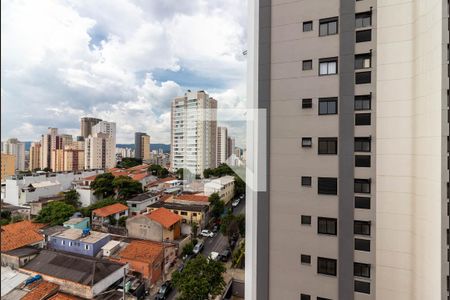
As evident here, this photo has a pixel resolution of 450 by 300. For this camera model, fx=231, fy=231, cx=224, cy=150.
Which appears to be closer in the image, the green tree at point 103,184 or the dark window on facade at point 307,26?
the dark window on facade at point 307,26

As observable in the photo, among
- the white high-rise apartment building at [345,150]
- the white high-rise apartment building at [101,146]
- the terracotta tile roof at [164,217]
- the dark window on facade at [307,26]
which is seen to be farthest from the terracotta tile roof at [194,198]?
the dark window on facade at [307,26]

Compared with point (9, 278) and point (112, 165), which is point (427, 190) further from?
point (112, 165)

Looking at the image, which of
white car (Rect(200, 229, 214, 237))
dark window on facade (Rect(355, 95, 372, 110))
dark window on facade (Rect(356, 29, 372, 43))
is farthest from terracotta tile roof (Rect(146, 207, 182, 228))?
dark window on facade (Rect(356, 29, 372, 43))

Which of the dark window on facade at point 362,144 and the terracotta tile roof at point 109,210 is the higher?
the dark window on facade at point 362,144

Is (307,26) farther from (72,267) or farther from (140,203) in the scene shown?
(140,203)

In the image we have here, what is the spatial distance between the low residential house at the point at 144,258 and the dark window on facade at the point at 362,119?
396 cm

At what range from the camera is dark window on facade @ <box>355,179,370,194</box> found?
1651mm

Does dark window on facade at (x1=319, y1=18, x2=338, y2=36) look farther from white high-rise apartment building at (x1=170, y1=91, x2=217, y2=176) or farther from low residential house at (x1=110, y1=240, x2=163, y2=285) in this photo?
low residential house at (x1=110, y1=240, x2=163, y2=285)

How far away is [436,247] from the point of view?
137cm

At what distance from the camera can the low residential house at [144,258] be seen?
4.04 metres

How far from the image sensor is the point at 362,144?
1.65 meters

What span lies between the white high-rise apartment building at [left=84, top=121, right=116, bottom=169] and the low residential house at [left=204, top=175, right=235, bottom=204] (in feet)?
8.23

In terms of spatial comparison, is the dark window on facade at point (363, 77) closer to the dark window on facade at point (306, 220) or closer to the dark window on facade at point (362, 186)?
the dark window on facade at point (362, 186)

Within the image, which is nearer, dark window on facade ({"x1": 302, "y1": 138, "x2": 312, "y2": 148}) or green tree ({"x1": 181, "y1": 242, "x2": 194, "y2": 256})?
dark window on facade ({"x1": 302, "y1": 138, "x2": 312, "y2": 148})
